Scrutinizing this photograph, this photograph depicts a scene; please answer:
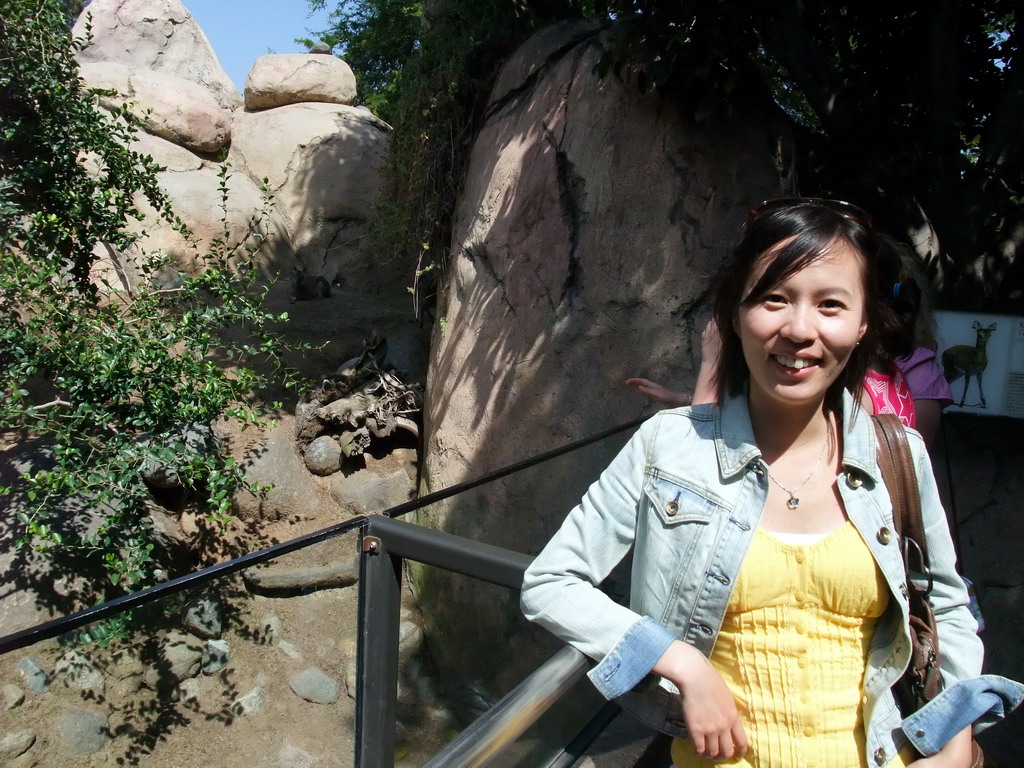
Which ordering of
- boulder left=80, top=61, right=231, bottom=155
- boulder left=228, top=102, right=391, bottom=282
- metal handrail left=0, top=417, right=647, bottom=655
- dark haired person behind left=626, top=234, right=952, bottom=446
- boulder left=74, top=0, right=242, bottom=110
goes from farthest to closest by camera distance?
1. boulder left=74, top=0, right=242, bottom=110
2. boulder left=228, top=102, right=391, bottom=282
3. boulder left=80, top=61, right=231, bottom=155
4. dark haired person behind left=626, top=234, right=952, bottom=446
5. metal handrail left=0, top=417, right=647, bottom=655

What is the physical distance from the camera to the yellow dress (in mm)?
1186

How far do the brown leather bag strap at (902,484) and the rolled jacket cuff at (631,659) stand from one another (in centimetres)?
39

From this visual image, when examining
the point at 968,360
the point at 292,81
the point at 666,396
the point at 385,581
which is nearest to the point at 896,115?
the point at 968,360

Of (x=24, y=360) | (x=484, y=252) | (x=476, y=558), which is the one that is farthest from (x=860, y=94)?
(x=24, y=360)

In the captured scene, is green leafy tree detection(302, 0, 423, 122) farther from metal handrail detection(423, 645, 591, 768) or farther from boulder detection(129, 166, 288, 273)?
metal handrail detection(423, 645, 591, 768)

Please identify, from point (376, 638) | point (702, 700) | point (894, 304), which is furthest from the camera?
point (894, 304)

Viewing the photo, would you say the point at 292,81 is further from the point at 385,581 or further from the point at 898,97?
the point at 385,581

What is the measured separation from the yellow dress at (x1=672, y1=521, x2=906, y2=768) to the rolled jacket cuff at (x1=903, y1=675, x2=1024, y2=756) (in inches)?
1.9

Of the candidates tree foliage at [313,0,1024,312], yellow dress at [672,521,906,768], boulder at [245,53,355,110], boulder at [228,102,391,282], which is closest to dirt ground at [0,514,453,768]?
Answer: yellow dress at [672,521,906,768]

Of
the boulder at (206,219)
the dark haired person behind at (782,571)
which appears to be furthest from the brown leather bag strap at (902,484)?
the boulder at (206,219)

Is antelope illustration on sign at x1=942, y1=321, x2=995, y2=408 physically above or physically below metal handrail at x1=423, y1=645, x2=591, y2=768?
above

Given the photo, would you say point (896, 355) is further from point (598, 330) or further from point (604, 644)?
point (598, 330)

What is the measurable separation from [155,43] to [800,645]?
11.2 metres

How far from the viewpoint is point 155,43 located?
1030cm
